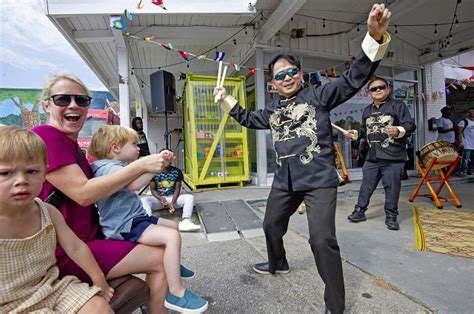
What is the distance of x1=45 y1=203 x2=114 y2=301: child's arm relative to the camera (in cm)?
102

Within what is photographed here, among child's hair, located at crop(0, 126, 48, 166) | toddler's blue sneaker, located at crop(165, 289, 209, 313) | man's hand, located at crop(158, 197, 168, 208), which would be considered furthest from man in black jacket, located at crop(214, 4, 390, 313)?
man's hand, located at crop(158, 197, 168, 208)

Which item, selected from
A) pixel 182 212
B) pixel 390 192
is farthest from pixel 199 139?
pixel 390 192

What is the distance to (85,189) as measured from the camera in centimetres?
111

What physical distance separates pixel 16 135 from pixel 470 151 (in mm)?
8953

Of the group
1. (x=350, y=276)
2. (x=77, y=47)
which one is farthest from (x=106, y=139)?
(x=77, y=47)

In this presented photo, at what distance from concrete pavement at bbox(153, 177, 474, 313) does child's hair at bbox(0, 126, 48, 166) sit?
1439mm

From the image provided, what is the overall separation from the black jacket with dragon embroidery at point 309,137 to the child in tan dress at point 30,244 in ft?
4.10

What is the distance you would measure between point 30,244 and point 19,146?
1.08 ft

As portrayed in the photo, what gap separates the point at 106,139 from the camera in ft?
4.69

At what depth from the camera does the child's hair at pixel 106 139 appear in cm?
143

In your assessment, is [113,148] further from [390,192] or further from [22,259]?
[390,192]

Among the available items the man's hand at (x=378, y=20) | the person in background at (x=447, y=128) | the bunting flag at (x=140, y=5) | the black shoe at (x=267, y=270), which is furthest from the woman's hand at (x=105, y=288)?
the person in background at (x=447, y=128)

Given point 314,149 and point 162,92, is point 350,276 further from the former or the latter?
point 162,92

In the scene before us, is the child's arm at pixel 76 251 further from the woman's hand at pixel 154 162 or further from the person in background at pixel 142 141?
the person in background at pixel 142 141
